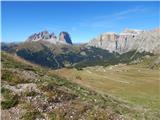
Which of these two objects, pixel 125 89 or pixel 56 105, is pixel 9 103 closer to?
pixel 56 105

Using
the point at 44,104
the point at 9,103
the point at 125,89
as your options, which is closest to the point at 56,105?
the point at 44,104

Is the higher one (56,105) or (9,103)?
(9,103)

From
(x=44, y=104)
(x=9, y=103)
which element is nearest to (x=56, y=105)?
(x=44, y=104)

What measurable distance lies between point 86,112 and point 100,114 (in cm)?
124

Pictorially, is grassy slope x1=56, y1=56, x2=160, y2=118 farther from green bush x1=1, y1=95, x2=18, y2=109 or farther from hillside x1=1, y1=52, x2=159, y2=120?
green bush x1=1, y1=95, x2=18, y2=109

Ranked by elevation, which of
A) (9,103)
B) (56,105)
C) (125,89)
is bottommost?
(125,89)

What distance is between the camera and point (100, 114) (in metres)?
24.8

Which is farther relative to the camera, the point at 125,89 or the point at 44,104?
the point at 125,89

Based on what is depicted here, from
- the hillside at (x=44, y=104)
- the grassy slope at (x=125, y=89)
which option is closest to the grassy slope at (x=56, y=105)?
the hillside at (x=44, y=104)

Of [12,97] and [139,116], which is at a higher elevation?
[12,97]

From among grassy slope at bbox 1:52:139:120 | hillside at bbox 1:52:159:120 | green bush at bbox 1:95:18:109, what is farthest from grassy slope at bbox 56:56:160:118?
green bush at bbox 1:95:18:109

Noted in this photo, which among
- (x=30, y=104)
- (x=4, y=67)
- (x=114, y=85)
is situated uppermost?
(x=4, y=67)

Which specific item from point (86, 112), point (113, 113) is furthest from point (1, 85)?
point (113, 113)

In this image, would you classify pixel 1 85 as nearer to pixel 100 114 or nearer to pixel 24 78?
pixel 24 78
